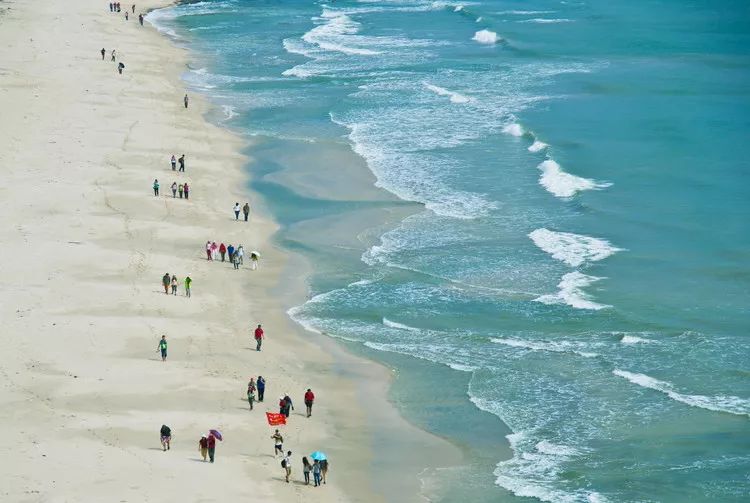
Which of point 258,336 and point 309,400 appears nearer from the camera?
point 309,400

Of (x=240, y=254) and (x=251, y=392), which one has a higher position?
(x=240, y=254)

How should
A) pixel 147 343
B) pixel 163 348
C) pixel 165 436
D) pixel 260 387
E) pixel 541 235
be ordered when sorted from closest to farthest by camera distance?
pixel 165 436 < pixel 260 387 < pixel 163 348 < pixel 147 343 < pixel 541 235

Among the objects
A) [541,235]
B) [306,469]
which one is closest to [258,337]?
[306,469]

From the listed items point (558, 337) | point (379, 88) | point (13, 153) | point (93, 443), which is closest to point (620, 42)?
point (379, 88)

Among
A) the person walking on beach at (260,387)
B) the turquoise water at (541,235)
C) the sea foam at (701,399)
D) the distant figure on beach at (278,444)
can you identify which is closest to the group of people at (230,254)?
the turquoise water at (541,235)

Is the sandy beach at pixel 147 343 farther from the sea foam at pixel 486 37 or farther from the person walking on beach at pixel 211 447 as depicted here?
the sea foam at pixel 486 37

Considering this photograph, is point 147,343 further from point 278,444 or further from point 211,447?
point 211,447
